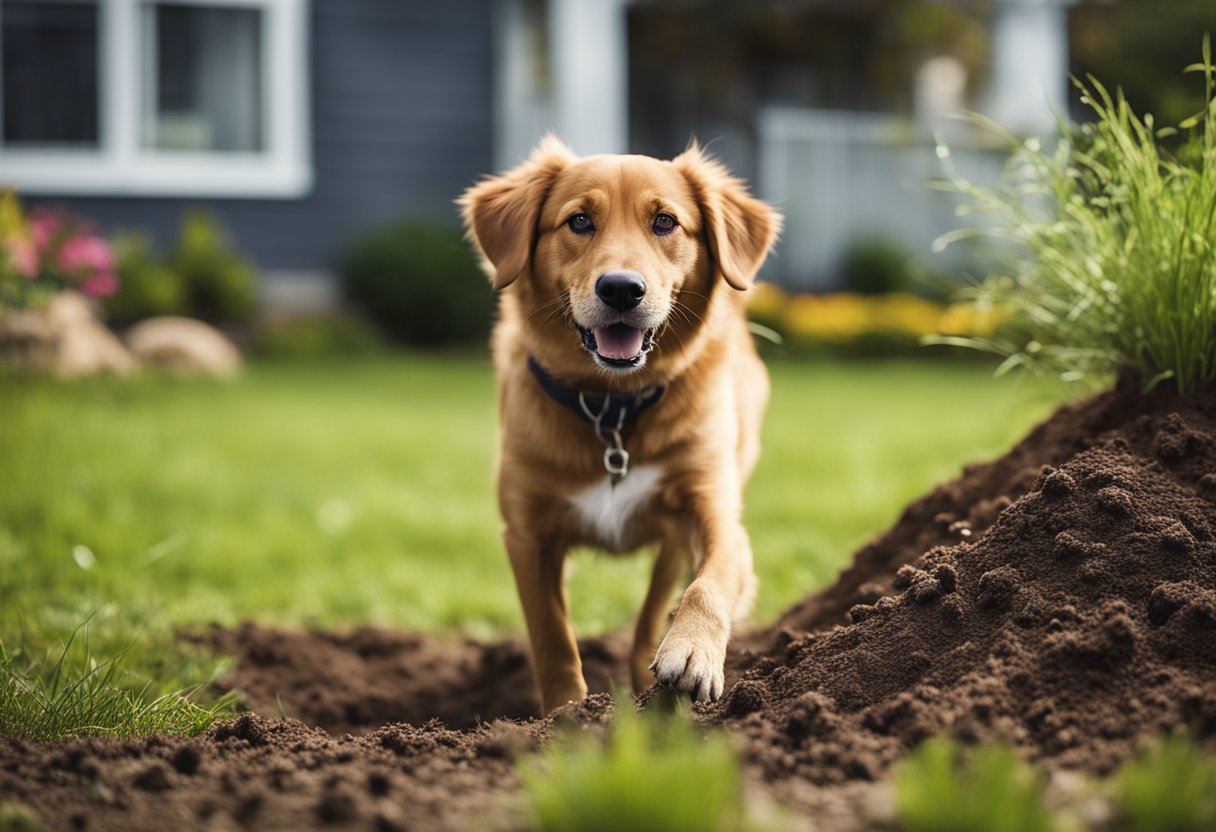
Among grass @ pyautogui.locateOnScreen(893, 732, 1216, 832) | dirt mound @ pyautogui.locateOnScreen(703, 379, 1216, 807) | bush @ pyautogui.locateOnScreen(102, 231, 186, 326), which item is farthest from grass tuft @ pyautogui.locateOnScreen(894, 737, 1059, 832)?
bush @ pyautogui.locateOnScreen(102, 231, 186, 326)

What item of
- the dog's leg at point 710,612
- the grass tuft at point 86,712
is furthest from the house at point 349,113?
the grass tuft at point 86,712

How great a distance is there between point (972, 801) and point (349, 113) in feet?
42.1

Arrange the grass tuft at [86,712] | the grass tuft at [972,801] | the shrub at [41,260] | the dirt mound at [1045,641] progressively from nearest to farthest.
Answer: the grass tuft at [972,801]
the dirt mound at [1045,641]
the grass tuft at [86,712]
the shrub at [41,260]

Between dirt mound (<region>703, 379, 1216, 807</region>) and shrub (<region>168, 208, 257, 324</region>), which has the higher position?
shrub (<region>168, 208, 257, 324</region>)

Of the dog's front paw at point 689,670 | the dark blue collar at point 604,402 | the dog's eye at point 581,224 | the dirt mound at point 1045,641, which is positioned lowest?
the dog's front paw at point 689,670

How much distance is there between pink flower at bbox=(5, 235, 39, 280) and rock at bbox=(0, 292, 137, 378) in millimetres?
523

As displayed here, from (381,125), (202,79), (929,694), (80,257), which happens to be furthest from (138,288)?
(929,694)

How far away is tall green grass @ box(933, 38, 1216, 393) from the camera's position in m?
2.67

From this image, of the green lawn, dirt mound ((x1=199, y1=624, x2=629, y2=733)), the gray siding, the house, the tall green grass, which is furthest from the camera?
the gray siding

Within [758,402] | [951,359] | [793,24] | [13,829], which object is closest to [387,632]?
[758,402]

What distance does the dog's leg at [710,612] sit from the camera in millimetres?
2334

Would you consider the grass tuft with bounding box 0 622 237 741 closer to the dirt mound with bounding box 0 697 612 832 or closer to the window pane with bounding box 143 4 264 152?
the dirt mound with bounding box 0 697 612 832

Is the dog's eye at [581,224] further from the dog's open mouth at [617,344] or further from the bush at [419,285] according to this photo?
the bush at [419,285]

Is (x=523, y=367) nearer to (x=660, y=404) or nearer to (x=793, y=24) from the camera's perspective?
(x=660, y=404)
